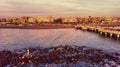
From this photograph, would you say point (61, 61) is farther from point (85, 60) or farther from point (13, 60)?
point (13, 60)

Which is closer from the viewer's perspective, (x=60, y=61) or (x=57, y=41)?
(x=60, y=61)

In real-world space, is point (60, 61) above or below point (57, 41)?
above

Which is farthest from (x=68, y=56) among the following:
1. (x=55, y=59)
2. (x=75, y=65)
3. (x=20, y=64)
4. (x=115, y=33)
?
(x=115, y=33)

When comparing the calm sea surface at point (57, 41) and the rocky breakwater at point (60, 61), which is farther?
the calm sea surface at point (57, 41)

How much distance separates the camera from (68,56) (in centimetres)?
3362

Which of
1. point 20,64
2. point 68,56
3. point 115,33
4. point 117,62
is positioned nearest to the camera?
point 20,64

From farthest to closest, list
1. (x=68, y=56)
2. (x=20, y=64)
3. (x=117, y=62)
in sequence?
1. (x=68, y=56)
2. (x=117, y=62)
3. (x=20, y=64)

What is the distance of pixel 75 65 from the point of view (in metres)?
28.5

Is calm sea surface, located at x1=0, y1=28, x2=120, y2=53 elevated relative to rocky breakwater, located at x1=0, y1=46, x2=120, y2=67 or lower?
lower

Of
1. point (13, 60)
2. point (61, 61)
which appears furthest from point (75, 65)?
point (13, 60)

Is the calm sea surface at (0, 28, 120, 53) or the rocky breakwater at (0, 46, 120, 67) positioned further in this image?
the calm sea surface at (0, 28, 120, 53)

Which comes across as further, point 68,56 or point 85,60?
point 68,56

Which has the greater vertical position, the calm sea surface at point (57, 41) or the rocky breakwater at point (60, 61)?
the rocky breakwater at point (60, 61)

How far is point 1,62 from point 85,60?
1107cm
